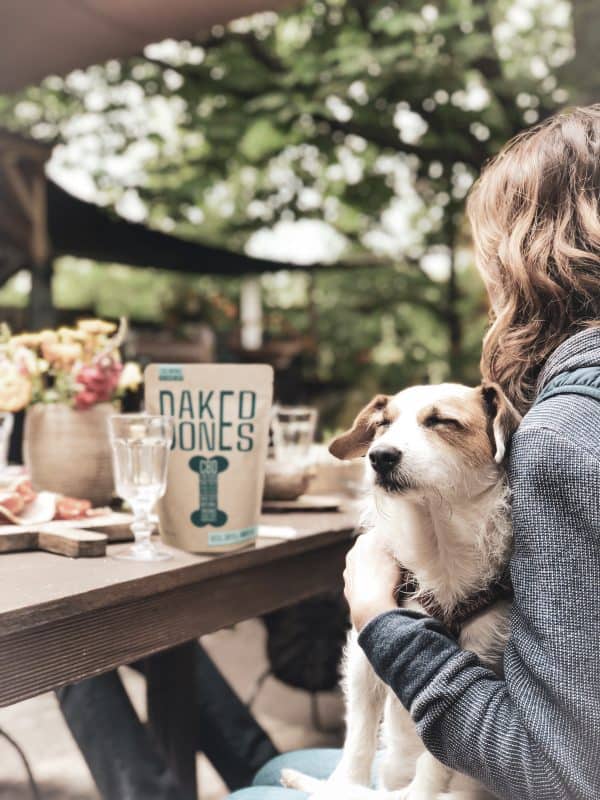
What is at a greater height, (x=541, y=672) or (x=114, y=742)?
(x=541, y=672)

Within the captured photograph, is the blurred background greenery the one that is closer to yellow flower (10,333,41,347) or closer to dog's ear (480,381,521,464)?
yellow flower (10,333,41,347)

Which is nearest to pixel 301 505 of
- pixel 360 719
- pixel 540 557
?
pixel 360 719

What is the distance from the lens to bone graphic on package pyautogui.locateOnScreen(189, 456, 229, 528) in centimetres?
145

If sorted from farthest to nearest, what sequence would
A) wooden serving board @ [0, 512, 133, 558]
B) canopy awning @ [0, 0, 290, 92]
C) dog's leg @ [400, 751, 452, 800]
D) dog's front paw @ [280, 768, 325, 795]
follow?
canopy awning @ [0, 0, 290, 92]
wooden serving board @ [0, 512, 133, 558]
dog's front paw @ [280, 768, 325, 795]
dog's leg @ [400, 751, 452, 800]

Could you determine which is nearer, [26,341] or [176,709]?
[176,709]

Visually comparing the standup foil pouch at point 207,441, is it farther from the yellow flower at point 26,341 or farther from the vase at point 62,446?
the yellow flower at point 26,341

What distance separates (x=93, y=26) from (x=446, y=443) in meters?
3.34

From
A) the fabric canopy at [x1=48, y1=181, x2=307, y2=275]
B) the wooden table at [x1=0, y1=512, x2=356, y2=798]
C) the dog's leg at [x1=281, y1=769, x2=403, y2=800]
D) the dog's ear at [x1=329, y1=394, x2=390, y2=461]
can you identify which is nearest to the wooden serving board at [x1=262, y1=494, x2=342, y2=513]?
the wooden table at [x1=0, y1=512, x2=356, y2=798]

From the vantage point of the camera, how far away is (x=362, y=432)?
138 cm

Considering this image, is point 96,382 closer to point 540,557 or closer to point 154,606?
point 154,606

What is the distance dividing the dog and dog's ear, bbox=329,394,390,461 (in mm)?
93

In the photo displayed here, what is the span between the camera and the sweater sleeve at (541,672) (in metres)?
0.85

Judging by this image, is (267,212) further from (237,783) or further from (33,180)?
(237,783)

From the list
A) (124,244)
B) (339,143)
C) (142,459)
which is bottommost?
(142,459)
